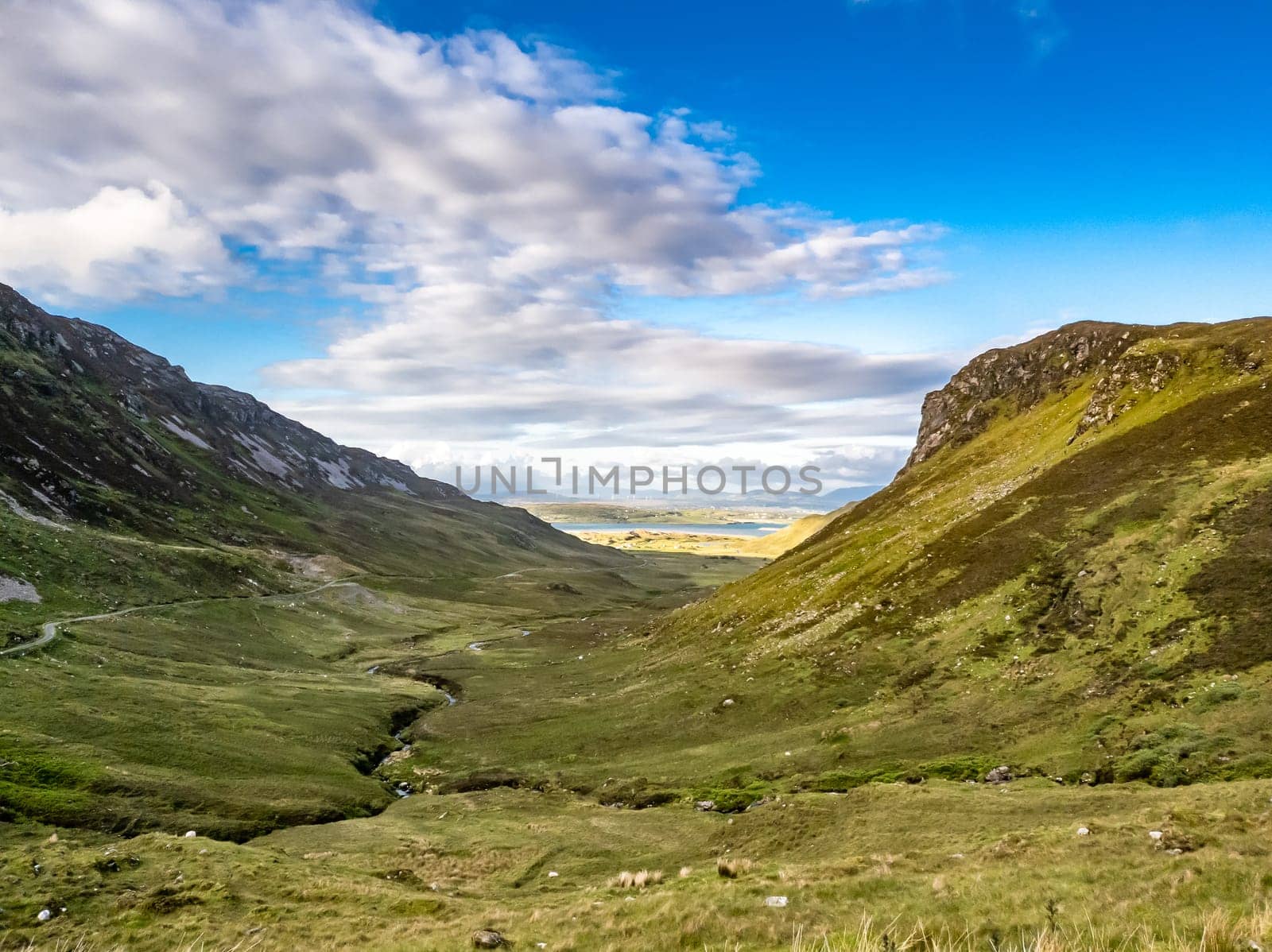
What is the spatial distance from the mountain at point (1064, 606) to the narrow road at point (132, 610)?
70653 millimetres

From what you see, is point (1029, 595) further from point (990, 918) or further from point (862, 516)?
point (862, 516)

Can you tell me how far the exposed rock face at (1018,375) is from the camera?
382 feet

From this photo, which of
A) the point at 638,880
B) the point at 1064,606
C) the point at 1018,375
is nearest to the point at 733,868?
the point at 638,880

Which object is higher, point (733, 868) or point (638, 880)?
point (733, 868)

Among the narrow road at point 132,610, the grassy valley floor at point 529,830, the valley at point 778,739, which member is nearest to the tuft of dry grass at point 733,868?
the grassy valley floor at point 529,830

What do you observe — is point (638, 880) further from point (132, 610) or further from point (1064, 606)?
point (132, 610)

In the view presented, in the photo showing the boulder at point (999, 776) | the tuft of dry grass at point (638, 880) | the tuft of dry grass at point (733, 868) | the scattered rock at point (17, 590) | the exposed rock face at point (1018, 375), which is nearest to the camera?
the tuft of dry grass at point (733, 868)

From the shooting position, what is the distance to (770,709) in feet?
216

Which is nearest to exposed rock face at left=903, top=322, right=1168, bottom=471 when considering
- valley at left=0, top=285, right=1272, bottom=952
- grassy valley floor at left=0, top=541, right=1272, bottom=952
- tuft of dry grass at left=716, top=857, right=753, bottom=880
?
valley at left=0, top=285, right=1272, bottom=952

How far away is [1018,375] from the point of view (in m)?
129

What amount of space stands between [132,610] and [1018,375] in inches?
6176

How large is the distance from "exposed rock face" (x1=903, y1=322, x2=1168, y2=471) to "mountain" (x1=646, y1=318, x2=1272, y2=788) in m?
2.34

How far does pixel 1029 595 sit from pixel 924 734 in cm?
2042

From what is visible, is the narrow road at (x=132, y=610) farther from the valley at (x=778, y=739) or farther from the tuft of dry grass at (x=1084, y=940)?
the tuft of dry grass at (x=1084, y=940)
